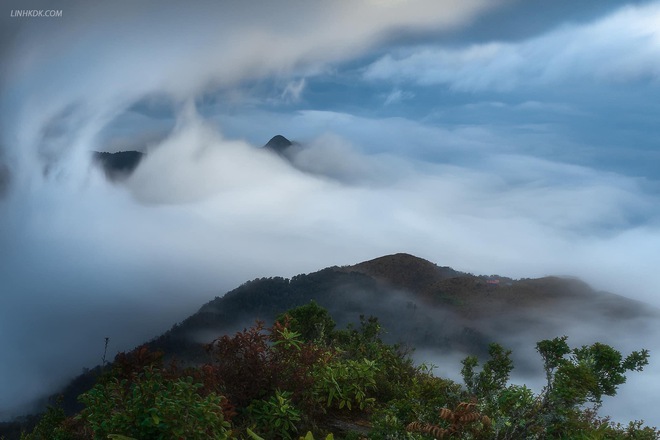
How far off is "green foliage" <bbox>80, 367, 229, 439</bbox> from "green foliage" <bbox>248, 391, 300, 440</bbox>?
4.87 ft

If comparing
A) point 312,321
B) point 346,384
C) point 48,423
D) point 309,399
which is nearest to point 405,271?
point 312,321

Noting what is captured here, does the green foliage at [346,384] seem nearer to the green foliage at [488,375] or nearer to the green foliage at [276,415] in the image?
the green foliage at [276,415]

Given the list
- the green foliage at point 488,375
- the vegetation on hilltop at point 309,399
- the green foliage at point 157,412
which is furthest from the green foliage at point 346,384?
the green foliage at point 157,412

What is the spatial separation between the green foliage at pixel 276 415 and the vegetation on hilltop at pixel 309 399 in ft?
0.05

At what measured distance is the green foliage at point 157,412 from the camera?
610 centimetres

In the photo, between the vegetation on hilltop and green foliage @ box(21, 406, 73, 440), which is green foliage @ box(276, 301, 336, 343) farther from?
green foliage @ box(21, 406, 73, 440)

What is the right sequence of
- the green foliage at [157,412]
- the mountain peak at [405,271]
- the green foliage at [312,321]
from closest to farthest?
1. the green foliage at [157,412]
2. the green foliage at [312,321]
3. the mountain peak at [405,271]

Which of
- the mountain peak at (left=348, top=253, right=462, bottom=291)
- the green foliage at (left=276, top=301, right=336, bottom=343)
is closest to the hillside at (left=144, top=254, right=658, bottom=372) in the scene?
the mountain peak at (left=348, top=253, right=462, bottom=291)

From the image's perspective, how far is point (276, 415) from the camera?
8281 millimetres

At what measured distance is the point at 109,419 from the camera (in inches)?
254

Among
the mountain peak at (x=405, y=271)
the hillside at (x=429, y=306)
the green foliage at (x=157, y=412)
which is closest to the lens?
the green foliage at (x=157, y=412)

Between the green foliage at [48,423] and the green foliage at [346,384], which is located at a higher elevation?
the green foliage at [346,384]

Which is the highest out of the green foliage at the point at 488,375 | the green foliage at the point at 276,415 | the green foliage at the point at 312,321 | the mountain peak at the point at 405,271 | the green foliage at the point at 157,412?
the mountain peak at the point at 405,271

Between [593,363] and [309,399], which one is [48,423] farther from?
[593,363]
